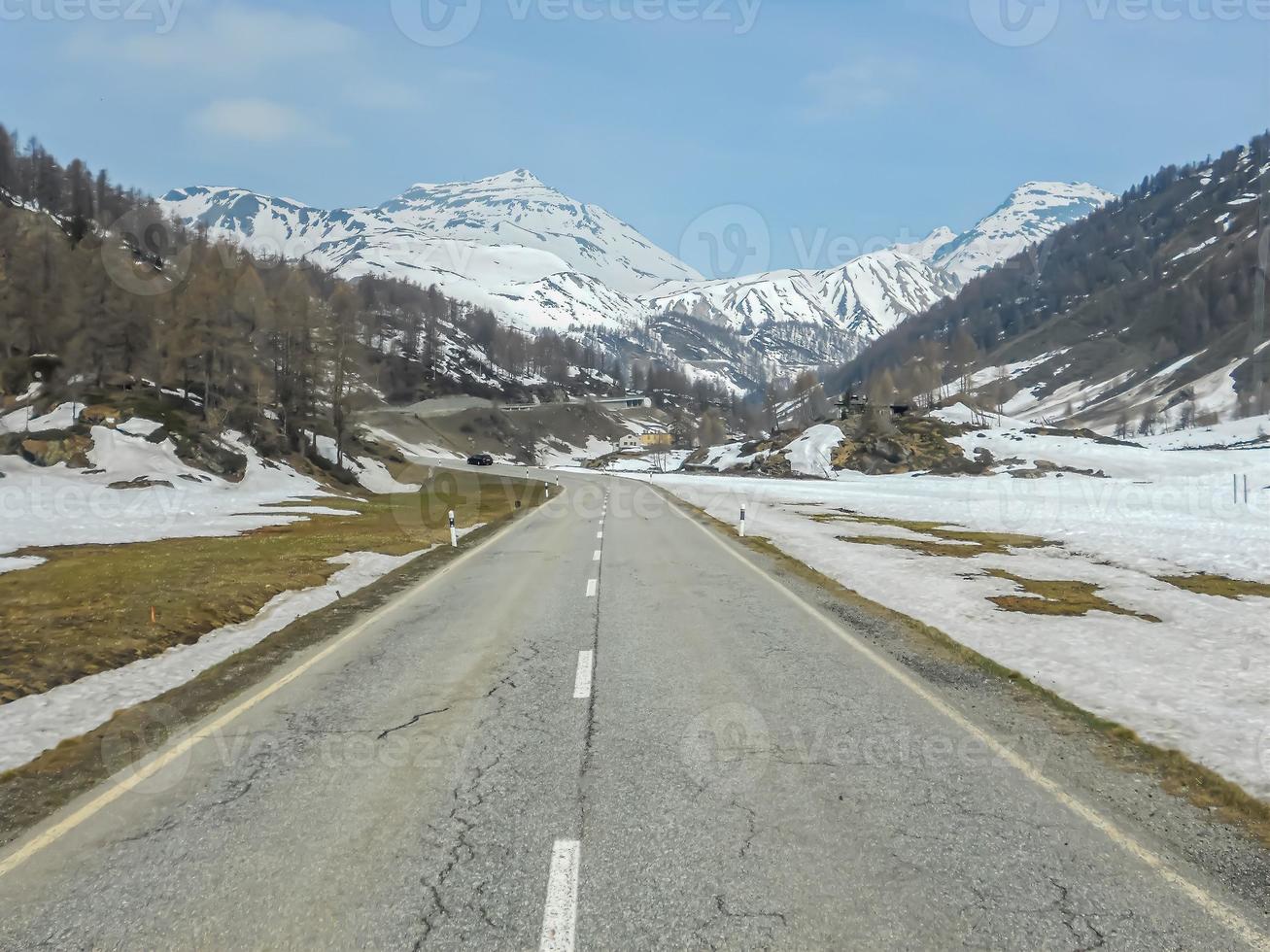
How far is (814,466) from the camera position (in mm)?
94125

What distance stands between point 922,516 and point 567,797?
34426 millimetres

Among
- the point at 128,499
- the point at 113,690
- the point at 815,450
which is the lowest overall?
the point at 113,690

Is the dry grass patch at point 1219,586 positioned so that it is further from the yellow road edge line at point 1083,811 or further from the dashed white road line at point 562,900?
the dashed white road line at point 562,900

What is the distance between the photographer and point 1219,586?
15484 millimetres

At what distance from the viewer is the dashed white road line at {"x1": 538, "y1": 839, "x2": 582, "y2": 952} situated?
3723mm

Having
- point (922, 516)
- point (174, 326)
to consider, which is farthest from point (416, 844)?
point (174, 326)

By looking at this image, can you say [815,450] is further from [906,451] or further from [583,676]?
[583,676]

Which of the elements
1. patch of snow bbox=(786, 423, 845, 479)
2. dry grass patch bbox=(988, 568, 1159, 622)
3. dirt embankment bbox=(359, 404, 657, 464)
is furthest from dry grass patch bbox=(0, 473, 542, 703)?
dirt embankment bbox=(359, 404, 657, 464)

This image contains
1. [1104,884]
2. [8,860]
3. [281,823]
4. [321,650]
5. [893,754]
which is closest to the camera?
[1104,884]

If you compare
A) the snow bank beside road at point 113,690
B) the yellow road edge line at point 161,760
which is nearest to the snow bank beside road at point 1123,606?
the yellow road edge line at point 161,760

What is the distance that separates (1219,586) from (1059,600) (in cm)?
460

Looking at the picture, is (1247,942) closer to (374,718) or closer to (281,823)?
(281,823)

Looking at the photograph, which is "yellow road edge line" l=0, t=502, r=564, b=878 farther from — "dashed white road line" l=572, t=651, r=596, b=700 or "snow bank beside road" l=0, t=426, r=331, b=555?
"snow bank beside road" l=0, t=426, r=331, b=555

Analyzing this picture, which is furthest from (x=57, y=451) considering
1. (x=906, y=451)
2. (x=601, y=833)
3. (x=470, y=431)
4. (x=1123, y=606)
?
(x=470, y=431)
